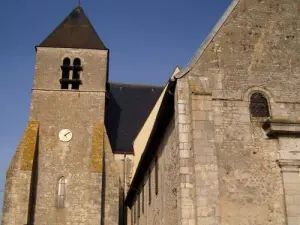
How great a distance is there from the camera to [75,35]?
27250 millimetres

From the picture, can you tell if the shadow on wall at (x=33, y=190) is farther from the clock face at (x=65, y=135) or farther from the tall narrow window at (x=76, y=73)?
the tall narrow window at (x=76, y=73)

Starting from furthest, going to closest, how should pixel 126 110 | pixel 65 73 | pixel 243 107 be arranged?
1. pixel 126 110
2. pixel 65 73
3. pixel 243 107

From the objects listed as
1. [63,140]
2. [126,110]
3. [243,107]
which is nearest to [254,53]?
[243,107]

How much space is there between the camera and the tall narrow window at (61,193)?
22.6 m

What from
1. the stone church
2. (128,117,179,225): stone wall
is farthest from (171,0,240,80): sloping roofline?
(128,117,179,225): stone wall

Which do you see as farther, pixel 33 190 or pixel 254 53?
pixel 33 190

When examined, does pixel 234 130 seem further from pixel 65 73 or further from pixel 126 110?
pixel 126 110

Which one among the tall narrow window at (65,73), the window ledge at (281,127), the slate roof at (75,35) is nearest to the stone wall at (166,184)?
the window ledge at (281,127)

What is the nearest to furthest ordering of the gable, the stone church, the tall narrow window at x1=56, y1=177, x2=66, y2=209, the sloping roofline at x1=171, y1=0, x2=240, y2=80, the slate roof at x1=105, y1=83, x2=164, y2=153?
the stone church < the sloping roofline at x1=171, y1=0, x2=240, y2=80 < the gable < the tall narrow window at x1=56, y1=177, x2=66, y2=209 < the slate roof at x1=105, y1=83, x2=164, y2=153

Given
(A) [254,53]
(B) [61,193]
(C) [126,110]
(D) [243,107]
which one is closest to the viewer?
(D) [243,107]

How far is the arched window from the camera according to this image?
443 inches

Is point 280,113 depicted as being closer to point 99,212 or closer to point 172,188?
point 172,188

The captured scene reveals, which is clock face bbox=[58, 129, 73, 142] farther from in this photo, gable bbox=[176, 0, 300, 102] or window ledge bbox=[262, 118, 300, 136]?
window ledge bbox=[262, 118, 300, 136]

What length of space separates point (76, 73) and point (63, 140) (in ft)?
14.6
